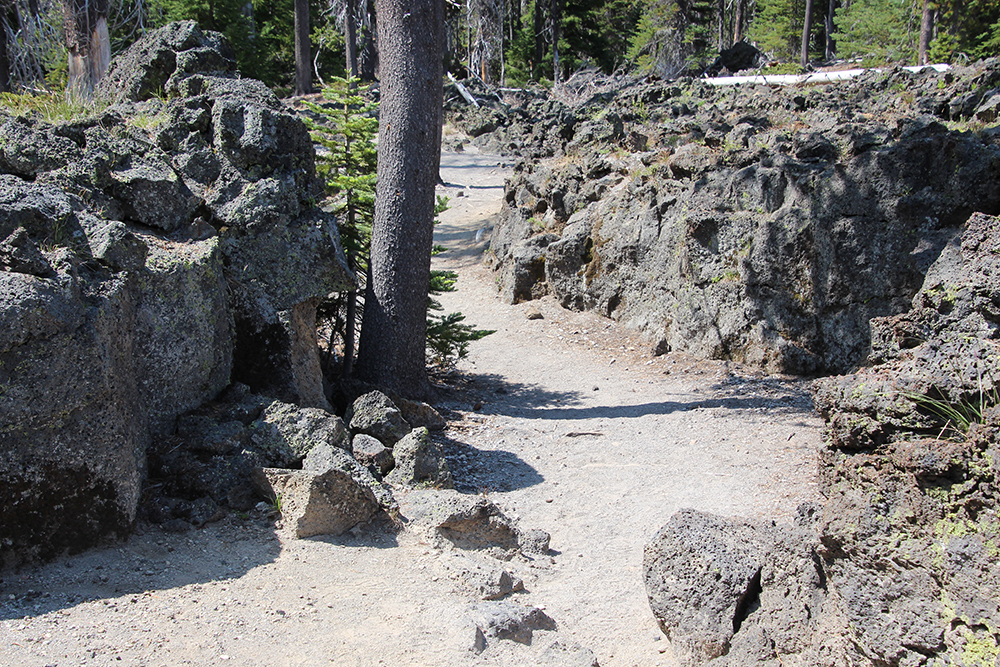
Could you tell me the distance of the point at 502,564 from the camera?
482 centimetres

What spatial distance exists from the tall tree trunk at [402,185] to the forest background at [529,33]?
8.72 feet

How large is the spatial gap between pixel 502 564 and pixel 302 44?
24506mm

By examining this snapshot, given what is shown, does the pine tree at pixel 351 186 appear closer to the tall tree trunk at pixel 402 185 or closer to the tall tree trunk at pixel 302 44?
the tall tree trunk at pixel 402 185

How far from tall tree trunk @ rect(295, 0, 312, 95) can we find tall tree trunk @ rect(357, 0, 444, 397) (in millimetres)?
19435

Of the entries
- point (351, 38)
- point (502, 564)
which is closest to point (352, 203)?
point (502, 564)

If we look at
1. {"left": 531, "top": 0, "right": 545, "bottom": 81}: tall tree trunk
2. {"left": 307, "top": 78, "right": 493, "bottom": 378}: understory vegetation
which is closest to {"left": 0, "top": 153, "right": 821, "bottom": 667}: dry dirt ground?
{"left": 307, "top": 78, "right": 493, "bottom": 378}: understory vegetation

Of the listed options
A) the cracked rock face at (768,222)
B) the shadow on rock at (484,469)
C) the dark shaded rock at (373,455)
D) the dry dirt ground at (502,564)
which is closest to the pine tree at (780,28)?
the cracked rock face at (768,222)

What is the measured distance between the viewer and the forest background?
11.4 m

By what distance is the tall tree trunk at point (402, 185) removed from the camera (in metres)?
7.73

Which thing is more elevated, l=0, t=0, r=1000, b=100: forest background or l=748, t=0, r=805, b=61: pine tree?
l=748, t=0, r=805, b=61: pine tree

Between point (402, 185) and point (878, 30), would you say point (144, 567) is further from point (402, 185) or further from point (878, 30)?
point (878, 30)

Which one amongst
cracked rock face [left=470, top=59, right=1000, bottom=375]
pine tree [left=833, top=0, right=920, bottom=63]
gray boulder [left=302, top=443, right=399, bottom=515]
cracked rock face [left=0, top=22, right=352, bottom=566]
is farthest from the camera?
pine tree [left=833, top=0, right=920, bottom=63]

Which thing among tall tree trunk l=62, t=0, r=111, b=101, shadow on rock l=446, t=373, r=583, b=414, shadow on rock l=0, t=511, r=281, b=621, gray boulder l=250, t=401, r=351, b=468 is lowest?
shadow on rock l=446, t=373, r=583, b=414

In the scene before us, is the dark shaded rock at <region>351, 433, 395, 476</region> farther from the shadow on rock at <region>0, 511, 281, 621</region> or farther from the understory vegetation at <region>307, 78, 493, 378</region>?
the understory vegetation at <region>307, 78, 493, 378</region>
